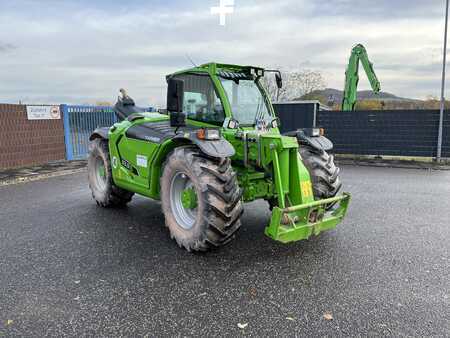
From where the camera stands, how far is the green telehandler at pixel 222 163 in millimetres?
3865

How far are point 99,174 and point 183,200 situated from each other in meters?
2.87

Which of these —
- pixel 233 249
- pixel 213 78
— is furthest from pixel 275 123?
pixel 233 249

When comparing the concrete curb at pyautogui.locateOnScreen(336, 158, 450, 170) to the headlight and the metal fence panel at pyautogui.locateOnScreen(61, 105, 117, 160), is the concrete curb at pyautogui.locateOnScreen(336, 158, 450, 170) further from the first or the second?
the headlight

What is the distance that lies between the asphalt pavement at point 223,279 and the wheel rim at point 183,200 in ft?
1.25

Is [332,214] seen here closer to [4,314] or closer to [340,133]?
[4,314]

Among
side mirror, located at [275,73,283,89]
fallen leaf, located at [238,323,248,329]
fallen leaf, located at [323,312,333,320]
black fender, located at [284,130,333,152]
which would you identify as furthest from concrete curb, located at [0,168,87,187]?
fallen leaf, located at [323,312,333,320]

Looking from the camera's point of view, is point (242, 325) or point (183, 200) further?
point (183, 200)

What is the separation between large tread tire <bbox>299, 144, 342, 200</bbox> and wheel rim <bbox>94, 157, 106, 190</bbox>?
11.8 ft

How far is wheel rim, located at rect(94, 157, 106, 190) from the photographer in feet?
21.5

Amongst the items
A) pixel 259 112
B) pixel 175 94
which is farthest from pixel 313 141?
pixel 175 94

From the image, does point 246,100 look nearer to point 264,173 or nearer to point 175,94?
point 264,173

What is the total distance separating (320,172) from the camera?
15.7 feet

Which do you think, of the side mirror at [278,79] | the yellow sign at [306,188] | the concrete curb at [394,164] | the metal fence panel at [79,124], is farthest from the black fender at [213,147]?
the metal fence panel at [79,124]

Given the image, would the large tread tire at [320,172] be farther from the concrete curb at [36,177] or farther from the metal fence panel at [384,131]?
the metal fence panel at [384,131]
